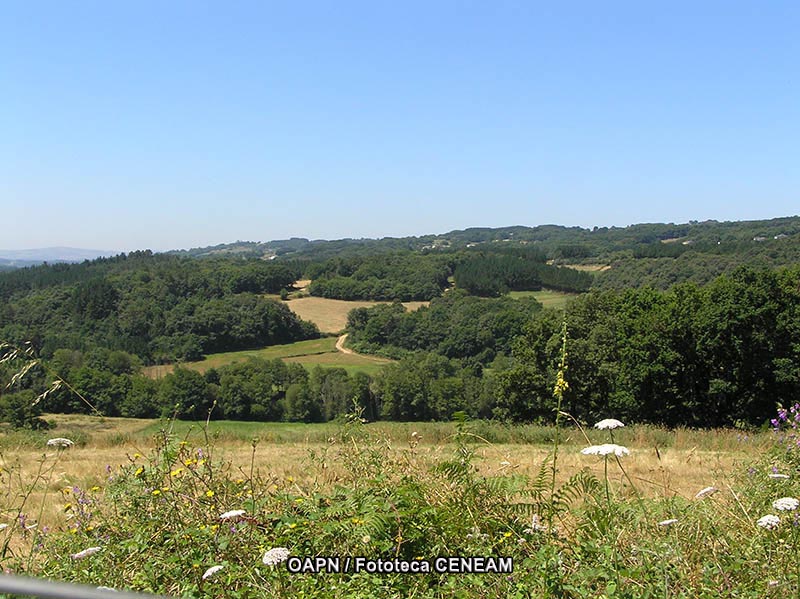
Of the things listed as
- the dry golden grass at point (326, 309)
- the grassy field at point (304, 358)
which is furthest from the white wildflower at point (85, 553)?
the dry golden grass at point (326, 309)

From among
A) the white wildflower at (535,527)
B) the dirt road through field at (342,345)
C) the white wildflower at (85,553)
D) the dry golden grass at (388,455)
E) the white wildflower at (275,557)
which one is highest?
the white wildflower at (275,557)

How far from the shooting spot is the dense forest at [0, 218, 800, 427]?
26.6 m

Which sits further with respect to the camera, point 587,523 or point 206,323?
point 206,323

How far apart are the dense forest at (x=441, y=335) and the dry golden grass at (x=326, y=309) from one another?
3070 mm

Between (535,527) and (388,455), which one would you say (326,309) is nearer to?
(388,455)

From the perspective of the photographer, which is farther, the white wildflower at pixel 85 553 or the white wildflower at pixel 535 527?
the white wildflower at pixel 535 527

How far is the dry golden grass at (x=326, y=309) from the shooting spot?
92137 millimetres

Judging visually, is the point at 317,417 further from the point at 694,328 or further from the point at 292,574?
the point at 292,574

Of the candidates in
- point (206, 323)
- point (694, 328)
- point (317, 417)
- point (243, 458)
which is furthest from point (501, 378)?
point (206, 323)

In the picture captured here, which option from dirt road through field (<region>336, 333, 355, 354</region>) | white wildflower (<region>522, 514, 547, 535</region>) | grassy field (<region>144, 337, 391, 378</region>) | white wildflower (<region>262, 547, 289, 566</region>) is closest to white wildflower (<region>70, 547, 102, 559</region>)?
white wildflower (<region>262, 547, 289, 566</region>)

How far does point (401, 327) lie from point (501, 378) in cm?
5557

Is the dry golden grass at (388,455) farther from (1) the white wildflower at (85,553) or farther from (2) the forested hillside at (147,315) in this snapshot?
(2) the forested hillside at (147,315)

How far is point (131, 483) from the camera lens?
4215 mm

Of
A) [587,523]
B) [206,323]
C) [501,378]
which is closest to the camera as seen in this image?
[587,523]
